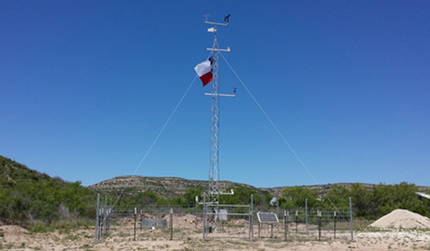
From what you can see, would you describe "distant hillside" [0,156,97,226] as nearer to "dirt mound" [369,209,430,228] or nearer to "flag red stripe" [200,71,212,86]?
"flag red stripe" [200,71,212,86]

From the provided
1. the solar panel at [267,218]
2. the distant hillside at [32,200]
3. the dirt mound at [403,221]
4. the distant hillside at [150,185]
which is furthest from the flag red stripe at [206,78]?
the distant hillside at [150,185]

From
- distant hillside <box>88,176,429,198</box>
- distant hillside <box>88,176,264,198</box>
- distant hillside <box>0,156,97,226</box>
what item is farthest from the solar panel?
distant hillside <box>88,176,264,198</box>

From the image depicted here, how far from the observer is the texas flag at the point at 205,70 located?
90.4 feet

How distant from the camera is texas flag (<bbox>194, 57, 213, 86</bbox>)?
27.6 metres

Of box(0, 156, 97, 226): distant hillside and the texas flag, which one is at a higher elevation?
the texas flag

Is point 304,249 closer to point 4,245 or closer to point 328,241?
point 328,241

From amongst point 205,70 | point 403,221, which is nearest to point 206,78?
point 205,70

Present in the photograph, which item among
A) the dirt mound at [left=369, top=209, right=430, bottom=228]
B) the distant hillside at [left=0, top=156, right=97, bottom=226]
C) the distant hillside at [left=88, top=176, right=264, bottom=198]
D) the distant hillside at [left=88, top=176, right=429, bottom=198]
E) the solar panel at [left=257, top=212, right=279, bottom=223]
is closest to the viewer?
the solar panel at [left=257, top=212, right=279, bottom=223]

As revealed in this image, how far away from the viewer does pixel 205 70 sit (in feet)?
91.0

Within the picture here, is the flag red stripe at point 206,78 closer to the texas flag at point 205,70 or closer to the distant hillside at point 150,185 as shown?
the texas flag at point 205,70

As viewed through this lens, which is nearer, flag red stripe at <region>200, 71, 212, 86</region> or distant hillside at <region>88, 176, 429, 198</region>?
flag red stripe at <region>200, 71, 212, 86</region>

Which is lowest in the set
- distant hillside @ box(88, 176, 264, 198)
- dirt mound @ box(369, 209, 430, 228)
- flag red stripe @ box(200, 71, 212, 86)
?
dirt mound @ box(369, 209, 430, 228)

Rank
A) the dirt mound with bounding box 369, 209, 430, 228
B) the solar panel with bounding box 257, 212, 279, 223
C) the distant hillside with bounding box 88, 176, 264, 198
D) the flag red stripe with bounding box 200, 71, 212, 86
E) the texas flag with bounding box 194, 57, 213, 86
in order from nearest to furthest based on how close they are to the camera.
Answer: the solar panel with bounding box 257, 212, 279, 223
the texas flag with bounding box 194, 57, 213, 86
the flag red stripe with bounding box 200, 71, 212, 86
the dirt mound with bounding box 369, 209, 430, 228
the distant hillside with bounding box 88, 176, 264, 198

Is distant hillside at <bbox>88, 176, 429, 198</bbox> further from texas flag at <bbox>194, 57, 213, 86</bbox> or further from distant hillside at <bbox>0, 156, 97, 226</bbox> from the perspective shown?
texas flag at <bbox>194, 57, 213, 86</bbox>
